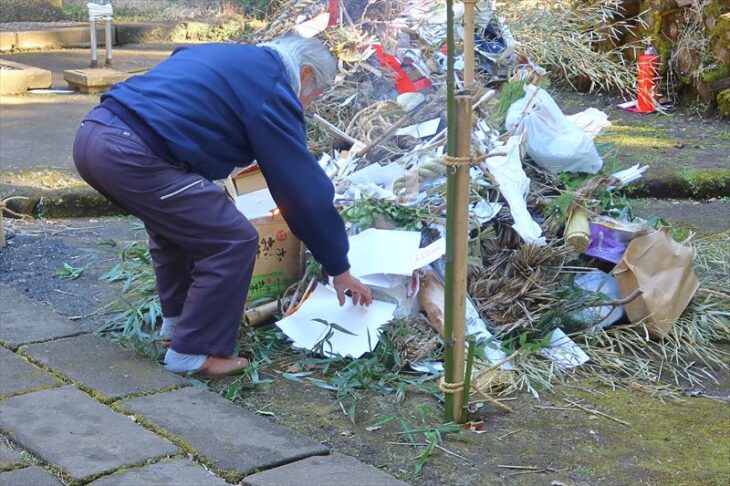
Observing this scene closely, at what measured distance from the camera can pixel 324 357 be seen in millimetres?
3410

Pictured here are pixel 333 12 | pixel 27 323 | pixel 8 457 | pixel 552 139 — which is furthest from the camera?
pixel 333 12

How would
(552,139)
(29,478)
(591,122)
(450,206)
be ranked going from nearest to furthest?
(29,478)
(450,206)
(552,139)
(591,122)

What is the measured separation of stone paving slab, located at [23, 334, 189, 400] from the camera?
122 inches

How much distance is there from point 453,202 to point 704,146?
475 cm

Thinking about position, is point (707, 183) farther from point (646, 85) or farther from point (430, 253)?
point (430, 253)

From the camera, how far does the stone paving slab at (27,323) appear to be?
3459 millimetres

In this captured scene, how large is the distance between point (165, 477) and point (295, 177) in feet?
3.34

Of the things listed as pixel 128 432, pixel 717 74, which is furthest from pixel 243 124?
Result: pixel 717 74

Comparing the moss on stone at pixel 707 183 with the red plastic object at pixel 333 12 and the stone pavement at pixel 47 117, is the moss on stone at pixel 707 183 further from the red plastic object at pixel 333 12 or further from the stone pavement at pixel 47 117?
the stone pavement at pixel 47 117

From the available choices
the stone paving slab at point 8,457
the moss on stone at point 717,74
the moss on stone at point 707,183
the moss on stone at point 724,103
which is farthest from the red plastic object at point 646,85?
the stone paving slab at point 8,457

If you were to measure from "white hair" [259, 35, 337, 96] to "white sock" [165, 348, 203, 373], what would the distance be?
92cm

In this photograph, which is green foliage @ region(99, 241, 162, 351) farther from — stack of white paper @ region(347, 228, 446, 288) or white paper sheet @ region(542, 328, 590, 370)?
white paper sheet @ region(542, 328, 590, 370)

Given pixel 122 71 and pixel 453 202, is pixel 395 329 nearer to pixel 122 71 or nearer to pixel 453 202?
pixel 453 202

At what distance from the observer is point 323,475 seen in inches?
101
